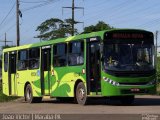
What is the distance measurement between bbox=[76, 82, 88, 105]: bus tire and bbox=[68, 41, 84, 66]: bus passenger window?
0.93 metres

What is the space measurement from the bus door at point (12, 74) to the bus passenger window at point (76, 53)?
6791mm

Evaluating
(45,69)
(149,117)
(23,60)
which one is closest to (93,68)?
(45,69)

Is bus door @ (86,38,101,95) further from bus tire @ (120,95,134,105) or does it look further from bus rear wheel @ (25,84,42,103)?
bus rear wheel @ (25,84,42,103)

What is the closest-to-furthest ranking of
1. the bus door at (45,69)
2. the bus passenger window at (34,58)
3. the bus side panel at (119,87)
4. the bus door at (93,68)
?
the bus side panel at (119,87) < the bus door at (93,68) < the bus door at (45,69) < the bus passenger window at (34,58)

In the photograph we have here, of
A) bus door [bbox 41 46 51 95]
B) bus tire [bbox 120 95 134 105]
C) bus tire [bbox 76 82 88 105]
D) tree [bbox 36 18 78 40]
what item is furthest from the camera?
tree [bbox 36 18 78 40]

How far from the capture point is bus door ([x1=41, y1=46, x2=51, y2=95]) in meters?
25.8

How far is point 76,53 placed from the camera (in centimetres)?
2309

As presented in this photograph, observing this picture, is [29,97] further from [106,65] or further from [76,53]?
[106,65]

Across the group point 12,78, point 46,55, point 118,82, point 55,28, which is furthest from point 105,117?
point 55,28

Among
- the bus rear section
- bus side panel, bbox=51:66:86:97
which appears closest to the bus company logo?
the bus rear section

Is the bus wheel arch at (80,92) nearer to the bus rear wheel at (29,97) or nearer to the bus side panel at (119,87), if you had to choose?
the bus side panel at (119,87)

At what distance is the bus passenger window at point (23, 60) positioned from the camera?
28.2 metres

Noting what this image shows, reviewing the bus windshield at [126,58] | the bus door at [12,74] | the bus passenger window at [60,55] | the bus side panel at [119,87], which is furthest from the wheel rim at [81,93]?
the bus door at [12,74]

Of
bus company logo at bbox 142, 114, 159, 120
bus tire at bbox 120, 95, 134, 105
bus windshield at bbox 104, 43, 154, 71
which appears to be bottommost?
bus company logo at bbox 142, 114, 159, 120
